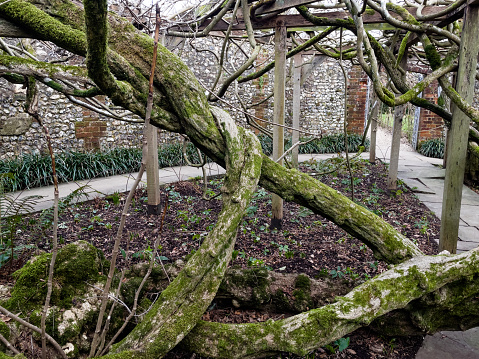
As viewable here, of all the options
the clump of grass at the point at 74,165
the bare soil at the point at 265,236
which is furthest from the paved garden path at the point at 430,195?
the clump of grass at the point at 74,165

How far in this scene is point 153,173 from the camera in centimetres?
412

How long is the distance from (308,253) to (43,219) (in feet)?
7.88

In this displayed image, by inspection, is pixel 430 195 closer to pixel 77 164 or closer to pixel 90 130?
pixel 77 164

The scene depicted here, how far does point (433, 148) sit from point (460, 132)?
26.4 feet

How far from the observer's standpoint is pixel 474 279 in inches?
77.3

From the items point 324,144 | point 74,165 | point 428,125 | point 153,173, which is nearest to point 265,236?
point 153,173

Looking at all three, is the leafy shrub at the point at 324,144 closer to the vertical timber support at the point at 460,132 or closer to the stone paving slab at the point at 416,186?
the stone paving slab at the point at 416,186

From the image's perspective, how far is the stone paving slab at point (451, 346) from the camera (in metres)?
2.01

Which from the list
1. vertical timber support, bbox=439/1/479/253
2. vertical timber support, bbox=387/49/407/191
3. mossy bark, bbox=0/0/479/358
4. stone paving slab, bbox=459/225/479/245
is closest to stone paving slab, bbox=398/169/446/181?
vertical timber support, bbox=387/49/407/191

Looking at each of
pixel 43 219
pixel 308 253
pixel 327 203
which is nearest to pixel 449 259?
pixel 327 203

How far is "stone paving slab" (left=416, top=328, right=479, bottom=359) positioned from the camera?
2.01 meters

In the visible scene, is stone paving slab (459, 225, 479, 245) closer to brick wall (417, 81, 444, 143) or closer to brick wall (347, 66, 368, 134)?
brick wall (417, 81, 444, 143)

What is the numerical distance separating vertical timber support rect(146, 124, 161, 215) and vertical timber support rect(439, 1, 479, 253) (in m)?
2.93

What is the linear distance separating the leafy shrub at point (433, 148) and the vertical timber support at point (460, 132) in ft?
25.9
